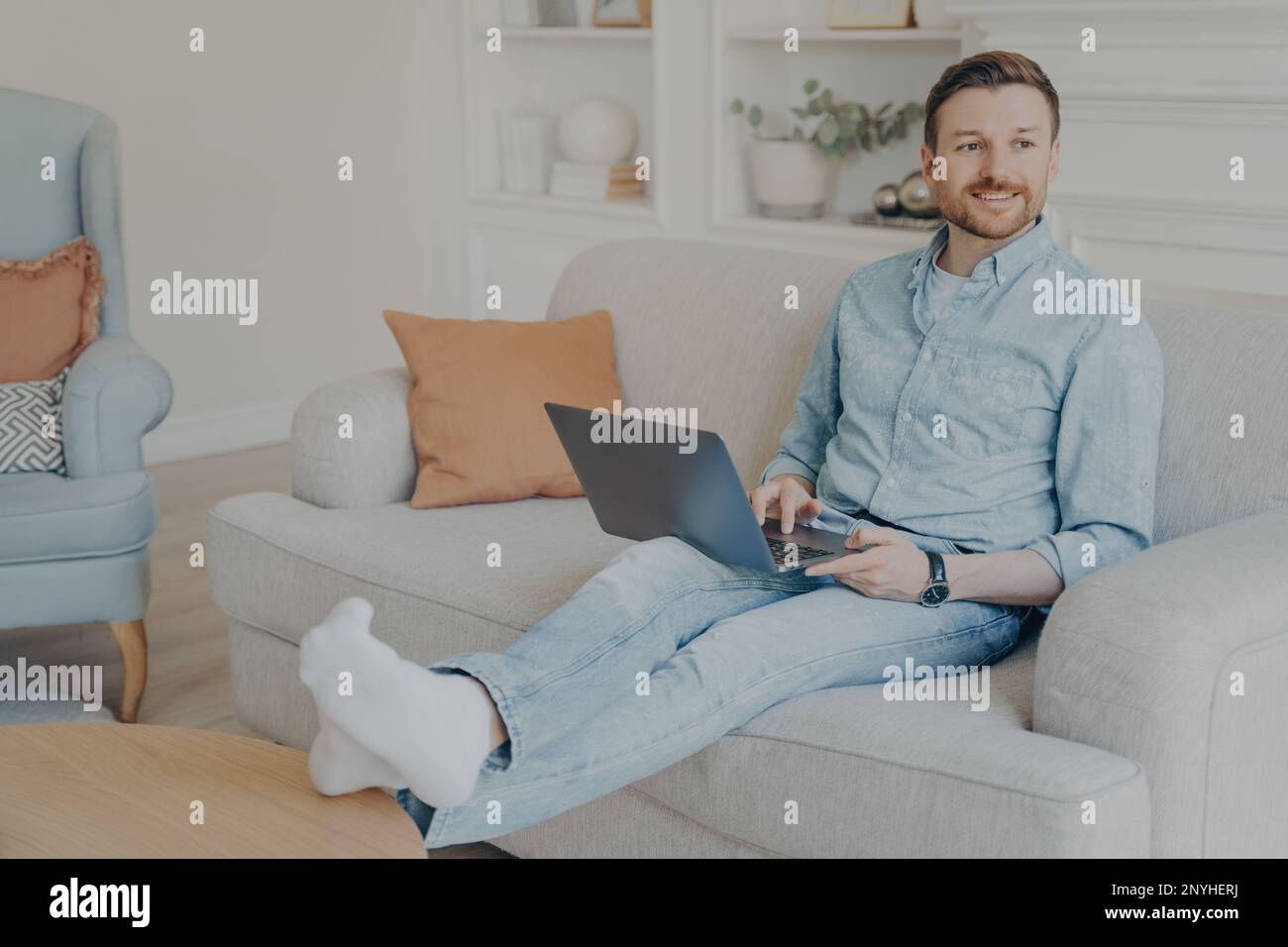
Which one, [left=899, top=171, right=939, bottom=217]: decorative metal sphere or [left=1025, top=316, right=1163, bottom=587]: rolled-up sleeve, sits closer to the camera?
[left=1025, top=316, right=1163, bottom=587]: rolled-up sleeve

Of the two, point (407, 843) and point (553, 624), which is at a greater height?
point (553, 624)

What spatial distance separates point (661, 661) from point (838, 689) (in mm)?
209

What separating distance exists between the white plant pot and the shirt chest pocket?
2223mm

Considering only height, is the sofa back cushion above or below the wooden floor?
above

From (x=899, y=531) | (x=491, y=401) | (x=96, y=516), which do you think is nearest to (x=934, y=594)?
(x=899, y=531)

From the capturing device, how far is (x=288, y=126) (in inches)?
184

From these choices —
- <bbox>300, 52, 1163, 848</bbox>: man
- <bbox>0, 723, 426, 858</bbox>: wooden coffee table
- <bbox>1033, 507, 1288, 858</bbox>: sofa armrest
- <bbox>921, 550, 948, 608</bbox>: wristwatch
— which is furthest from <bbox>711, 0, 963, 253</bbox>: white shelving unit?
<bbox>0, 723, 426, 858</bbox>: wooden coffee table

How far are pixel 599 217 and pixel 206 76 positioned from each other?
1.24 m

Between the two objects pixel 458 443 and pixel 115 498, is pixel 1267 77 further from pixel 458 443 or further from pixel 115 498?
pixel 115 498

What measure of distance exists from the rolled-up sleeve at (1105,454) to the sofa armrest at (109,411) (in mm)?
1633

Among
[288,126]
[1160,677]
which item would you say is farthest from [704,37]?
[1160,677]

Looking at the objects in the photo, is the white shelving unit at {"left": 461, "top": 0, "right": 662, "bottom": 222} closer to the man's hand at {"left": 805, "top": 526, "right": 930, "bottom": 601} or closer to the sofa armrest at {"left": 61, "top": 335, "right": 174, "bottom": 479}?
the sofa armrest at {"left": 61, "top": 335, "right": 174, "bottom": 479}

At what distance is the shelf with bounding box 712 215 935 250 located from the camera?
12.4ft

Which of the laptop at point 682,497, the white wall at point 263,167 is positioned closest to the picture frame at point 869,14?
the white wall at point 263,167
